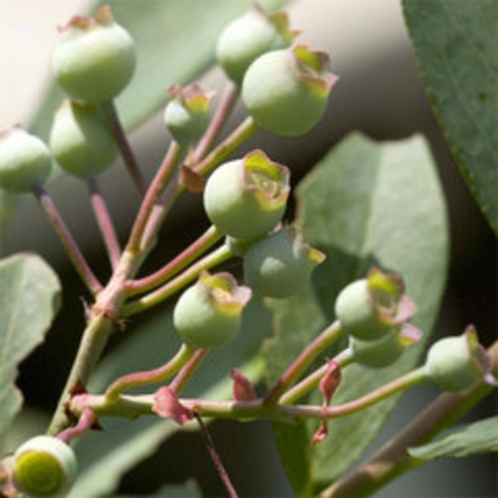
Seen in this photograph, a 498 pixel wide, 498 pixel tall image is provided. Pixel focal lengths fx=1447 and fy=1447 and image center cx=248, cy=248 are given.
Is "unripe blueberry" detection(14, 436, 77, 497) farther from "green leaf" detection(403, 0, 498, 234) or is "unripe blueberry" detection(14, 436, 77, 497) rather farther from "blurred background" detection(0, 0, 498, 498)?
"blurred background" detection(0, 0, 498, 498)

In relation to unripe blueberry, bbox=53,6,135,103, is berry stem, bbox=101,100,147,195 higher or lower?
lower

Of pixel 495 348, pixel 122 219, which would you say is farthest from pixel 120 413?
pixel 122 219

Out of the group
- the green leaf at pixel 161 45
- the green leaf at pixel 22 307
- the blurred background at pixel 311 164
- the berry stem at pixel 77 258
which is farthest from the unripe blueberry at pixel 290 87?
the blurred background at pixel 311 164

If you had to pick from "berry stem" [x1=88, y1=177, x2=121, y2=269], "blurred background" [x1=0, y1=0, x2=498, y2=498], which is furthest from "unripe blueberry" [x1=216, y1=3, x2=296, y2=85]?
"blurred background" [x1=0, y1=0, x2=498, y2=498]

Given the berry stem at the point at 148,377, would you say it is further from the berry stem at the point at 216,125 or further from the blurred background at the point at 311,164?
the blurred background at the point at 311,164

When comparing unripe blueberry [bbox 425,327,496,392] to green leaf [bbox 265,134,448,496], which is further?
green leaf [bbox 265,134,448,496]

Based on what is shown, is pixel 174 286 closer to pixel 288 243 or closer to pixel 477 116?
pixel 288 243
